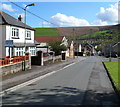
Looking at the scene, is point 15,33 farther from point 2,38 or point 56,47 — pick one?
point 56,47

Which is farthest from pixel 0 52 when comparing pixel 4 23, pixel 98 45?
pixel 98 45

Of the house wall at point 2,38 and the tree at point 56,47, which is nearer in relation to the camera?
the house wall at point 2,38

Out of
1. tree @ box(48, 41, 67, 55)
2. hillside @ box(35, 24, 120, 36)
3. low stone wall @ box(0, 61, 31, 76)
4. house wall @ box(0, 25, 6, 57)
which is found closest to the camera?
low stone wall @ box(0, 61, 31, 76)

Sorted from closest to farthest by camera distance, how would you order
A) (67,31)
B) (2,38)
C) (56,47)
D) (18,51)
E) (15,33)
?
1. (2,38)
2. (15,33)
3. (18,51)
4. (56,47)
5. (67,31)

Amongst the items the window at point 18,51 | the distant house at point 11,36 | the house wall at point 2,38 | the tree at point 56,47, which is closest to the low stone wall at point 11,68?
the distant house at point 11,36

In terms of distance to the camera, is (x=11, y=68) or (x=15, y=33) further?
(x=15, y=33)

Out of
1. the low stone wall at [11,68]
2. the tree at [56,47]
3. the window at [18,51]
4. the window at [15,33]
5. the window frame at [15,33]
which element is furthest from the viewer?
the tree at [56,47]

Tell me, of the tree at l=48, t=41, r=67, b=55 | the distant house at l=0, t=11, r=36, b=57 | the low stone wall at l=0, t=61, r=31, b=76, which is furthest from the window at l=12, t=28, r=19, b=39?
the tree at l=48, t=41, r=67, b=55

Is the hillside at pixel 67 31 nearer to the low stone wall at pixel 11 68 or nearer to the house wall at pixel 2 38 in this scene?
the house wall at pixel 2 38

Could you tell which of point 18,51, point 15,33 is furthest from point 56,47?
point 15,33

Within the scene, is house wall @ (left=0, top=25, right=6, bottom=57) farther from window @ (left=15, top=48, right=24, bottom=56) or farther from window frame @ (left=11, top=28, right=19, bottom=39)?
window @ (left=15, top=48, right=24, bottom=56)

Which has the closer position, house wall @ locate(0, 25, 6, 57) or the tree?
house wall @ locate(0, 25, 6, 57)

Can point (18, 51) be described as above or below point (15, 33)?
below

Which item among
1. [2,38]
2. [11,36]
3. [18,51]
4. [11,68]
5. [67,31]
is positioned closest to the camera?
[11,68]
